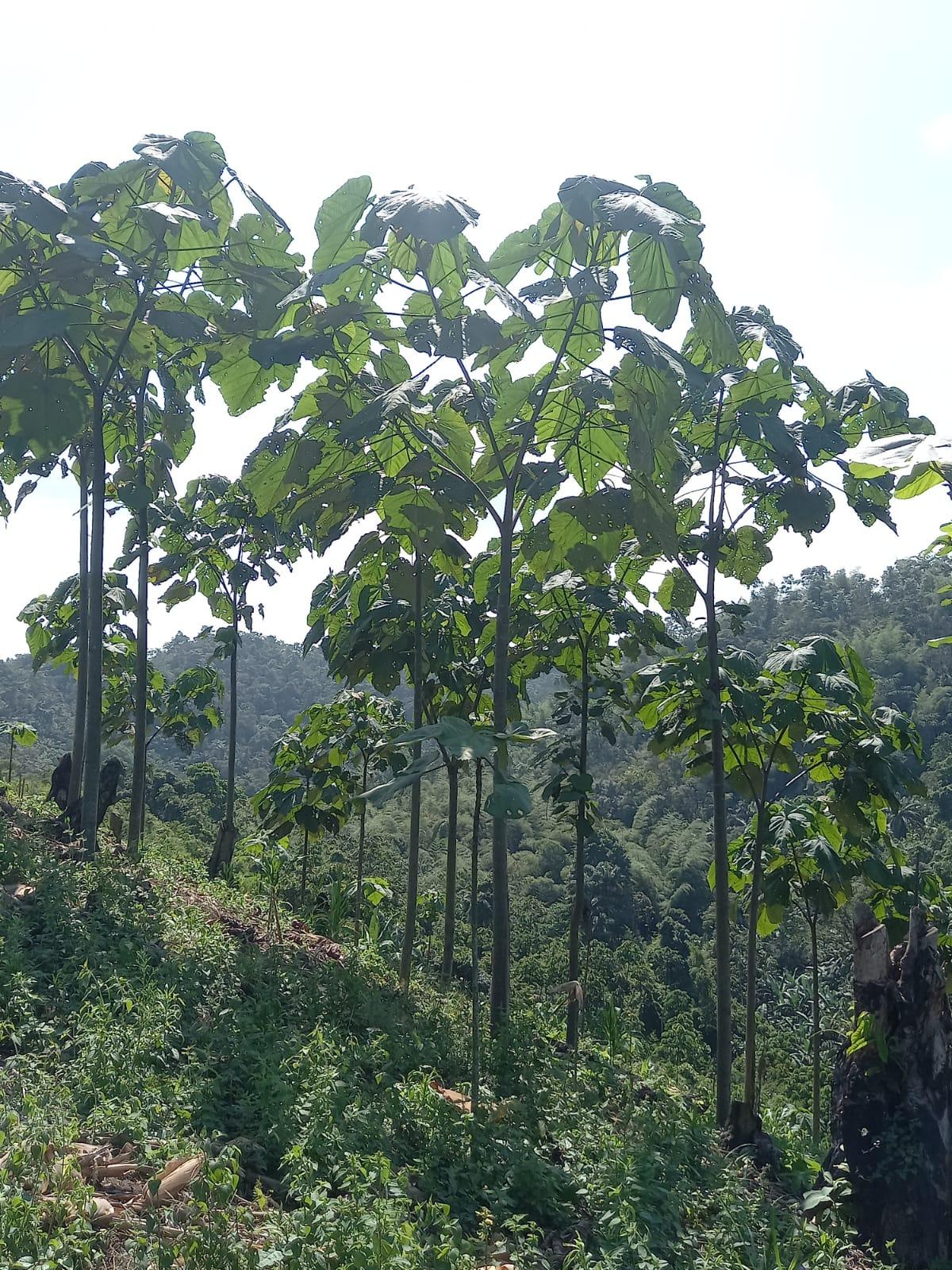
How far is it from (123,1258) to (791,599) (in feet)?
220

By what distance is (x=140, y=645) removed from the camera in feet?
35.4

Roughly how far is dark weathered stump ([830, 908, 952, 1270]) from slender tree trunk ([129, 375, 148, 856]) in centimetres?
633

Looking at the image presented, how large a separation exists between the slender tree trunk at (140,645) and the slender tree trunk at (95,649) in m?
1.34

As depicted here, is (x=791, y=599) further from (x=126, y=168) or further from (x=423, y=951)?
(x=126, y=168)

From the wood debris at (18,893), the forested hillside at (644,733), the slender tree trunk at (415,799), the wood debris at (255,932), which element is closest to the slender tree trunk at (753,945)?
the slender tree trunk at (415,799)

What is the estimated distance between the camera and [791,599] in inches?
2621

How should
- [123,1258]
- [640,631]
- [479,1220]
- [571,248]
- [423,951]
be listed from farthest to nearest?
1. [423,951]
2. [640,631]
3. [571,248]
4. [479,1220]
5. [123,1258]

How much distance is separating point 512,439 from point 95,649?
13.1 feet

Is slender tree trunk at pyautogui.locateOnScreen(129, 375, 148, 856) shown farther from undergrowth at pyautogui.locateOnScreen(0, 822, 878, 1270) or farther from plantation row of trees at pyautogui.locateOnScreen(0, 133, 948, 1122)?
undergrowth at pyautogui.locateOnScreen(0, 822, 878, 1270)

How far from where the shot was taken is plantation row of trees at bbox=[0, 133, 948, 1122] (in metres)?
5.34

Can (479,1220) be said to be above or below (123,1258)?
below

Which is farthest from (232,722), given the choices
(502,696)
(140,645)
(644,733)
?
(644,733)

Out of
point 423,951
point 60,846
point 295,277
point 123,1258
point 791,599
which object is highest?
point 791,599

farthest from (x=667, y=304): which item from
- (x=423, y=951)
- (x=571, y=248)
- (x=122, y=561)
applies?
(x=423, y=951)
